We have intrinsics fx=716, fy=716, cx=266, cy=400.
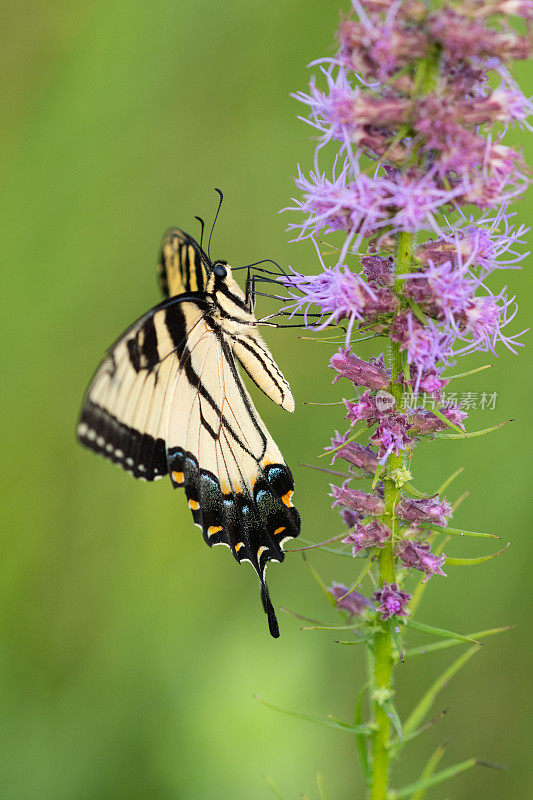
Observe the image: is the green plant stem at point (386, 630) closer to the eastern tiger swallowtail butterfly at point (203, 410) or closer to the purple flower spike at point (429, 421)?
Result: the purple flower spike at point (429, 421)

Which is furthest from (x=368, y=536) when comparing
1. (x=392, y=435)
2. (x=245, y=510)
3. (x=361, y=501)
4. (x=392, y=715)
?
(x=245, y=510)

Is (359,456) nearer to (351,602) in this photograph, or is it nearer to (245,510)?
(351,602)

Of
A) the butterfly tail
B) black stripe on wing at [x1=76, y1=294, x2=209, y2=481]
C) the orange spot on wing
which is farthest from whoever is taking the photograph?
the orange spot on wing

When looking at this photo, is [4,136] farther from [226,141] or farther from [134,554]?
[134,554]

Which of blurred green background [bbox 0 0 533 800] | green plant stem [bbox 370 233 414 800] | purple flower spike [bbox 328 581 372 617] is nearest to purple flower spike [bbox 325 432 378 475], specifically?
green plant stem [bbox 370 233 414 800]

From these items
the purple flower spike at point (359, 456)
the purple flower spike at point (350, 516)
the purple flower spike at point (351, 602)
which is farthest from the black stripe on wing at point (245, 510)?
the purple flower spike at point (359, 456)

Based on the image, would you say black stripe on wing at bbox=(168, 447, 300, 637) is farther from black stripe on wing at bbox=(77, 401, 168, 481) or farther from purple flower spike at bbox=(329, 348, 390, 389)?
purple flower spike at bbox=(329, 348, 390, 389)
